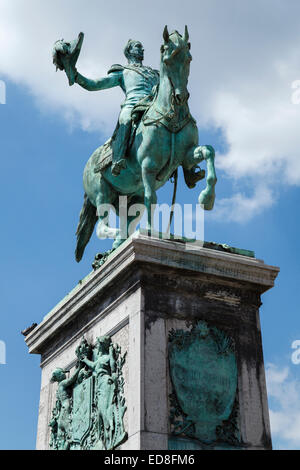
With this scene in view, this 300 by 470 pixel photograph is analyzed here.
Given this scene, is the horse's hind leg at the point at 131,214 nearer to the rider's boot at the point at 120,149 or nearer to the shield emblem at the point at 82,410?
the rider's boot at the point at 120,149

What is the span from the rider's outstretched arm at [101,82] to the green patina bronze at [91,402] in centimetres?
462

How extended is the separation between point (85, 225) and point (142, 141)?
2555 mm

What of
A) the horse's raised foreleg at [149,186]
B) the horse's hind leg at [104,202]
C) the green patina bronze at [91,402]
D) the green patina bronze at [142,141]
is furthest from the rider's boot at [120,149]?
the green patina bronze at [91,402]

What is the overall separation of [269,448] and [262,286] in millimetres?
2285

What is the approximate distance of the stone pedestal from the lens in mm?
10781

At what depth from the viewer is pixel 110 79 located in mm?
14812

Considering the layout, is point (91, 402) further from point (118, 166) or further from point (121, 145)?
point (121, 145)

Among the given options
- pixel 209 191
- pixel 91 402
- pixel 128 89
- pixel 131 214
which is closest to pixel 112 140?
pixel 128 89

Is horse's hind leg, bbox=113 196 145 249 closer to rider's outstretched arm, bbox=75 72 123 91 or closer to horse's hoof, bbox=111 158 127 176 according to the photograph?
horse's hoof, bbox=111 158 127 176

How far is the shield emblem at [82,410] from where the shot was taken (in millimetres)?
11859

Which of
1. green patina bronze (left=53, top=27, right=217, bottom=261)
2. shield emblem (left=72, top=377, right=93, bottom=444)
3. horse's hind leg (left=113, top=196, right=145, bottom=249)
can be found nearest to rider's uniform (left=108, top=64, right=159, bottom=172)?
green patina bronze (left=53, top=27, right=217, bottom=261)

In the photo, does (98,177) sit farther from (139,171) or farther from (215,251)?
(215,251)

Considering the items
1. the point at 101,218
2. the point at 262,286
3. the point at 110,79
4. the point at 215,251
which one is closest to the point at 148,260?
the point at 215,251

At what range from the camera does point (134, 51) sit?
596 inches
